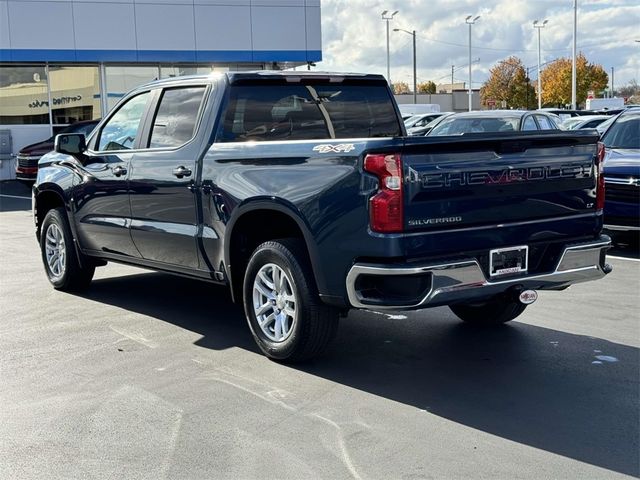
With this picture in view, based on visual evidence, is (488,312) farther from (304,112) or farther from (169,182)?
(169,182)

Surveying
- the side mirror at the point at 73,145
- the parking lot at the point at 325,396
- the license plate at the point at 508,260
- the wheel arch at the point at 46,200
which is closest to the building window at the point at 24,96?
the wheel arch at the point at 46,200

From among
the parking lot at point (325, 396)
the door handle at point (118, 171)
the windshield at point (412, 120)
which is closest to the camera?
the parking lot at point (325, 396)

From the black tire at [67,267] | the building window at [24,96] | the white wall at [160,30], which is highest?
the white wall at [160,30]

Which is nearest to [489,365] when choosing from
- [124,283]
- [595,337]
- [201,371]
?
[595,337]

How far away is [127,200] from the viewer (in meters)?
6.69

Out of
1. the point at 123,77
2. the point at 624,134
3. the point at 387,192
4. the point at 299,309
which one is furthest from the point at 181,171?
the point at 123,77

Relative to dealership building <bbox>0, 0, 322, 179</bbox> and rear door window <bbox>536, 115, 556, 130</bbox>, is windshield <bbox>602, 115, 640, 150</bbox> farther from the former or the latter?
dealership building <bbox>0, 0, 322, 179</bbox>

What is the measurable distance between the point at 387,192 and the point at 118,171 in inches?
122

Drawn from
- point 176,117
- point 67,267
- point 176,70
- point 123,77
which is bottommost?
point 67,267

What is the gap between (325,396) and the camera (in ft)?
15.7

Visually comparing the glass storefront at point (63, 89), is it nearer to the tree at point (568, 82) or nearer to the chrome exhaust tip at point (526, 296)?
the chrome exhaust tip at point (526, 296)

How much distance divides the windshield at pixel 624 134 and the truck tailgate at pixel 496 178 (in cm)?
607

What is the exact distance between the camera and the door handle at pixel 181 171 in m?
5.93

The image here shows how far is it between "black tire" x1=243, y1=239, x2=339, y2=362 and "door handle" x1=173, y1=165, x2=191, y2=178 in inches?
36.6
